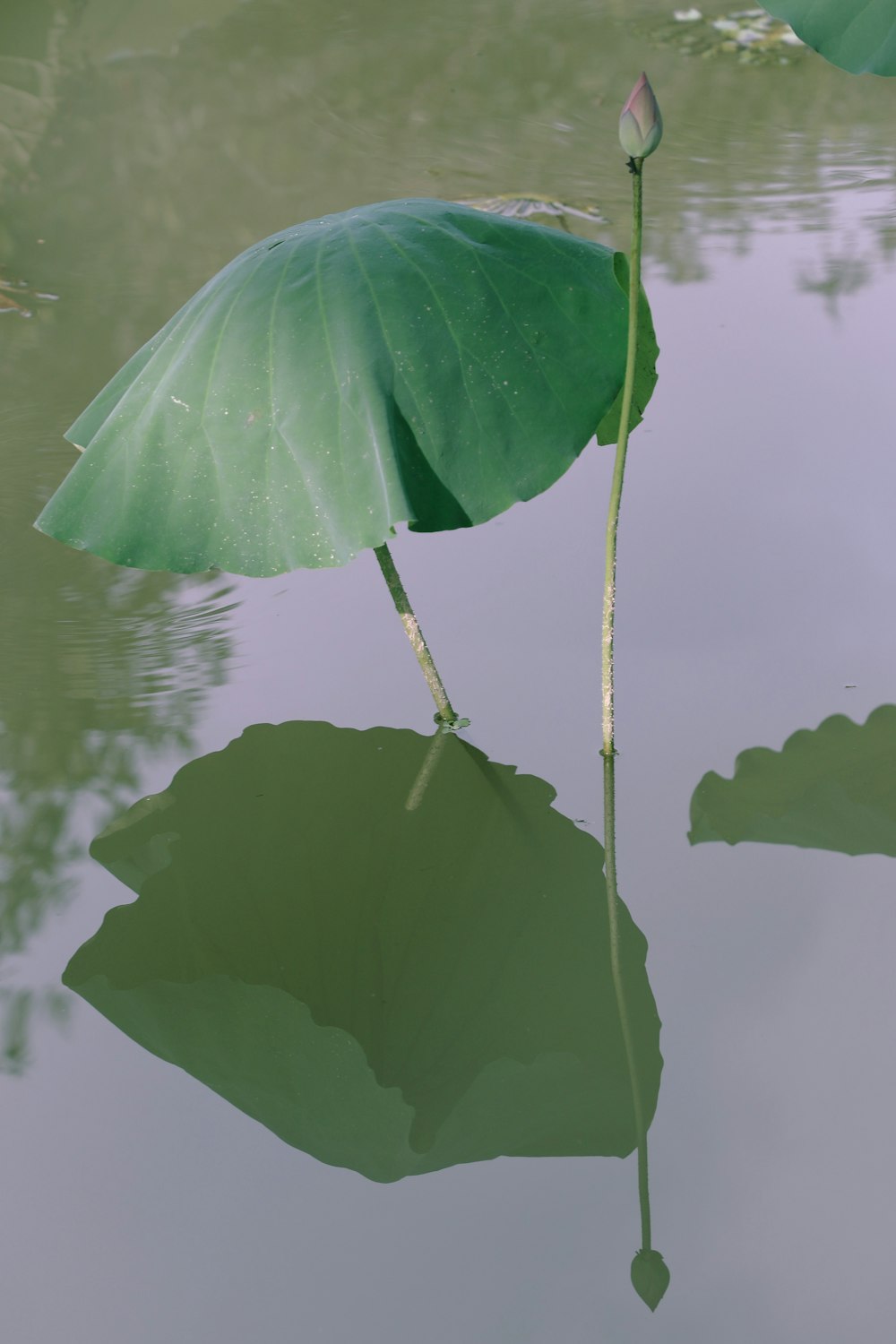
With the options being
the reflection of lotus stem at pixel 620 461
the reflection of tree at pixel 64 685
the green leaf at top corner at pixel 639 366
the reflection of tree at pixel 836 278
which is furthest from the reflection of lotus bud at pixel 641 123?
the reflection of tree at pixel 836 278

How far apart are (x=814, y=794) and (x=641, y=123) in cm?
65

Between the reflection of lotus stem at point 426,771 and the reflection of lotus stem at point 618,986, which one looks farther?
the reflection of lotus stem at point 426,771

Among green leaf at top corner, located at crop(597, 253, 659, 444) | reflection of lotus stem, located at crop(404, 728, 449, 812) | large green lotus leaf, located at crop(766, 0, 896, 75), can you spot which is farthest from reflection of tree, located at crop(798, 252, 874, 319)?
reflection of lotus stem, located at crop(404, 728, 449, 812)

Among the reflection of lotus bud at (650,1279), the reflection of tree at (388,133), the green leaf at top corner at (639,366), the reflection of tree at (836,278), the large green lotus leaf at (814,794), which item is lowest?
the large green lotus leaf at (814,794)

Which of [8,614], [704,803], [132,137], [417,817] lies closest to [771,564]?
[704,803]

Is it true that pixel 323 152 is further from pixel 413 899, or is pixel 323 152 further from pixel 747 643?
pixel 413 899

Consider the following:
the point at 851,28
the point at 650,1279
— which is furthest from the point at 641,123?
the point at 650,1279

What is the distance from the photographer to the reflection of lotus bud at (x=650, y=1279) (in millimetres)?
895

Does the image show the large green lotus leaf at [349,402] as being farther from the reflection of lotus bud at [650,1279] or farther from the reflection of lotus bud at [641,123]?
the reflection of lotus bud at [650,1279]

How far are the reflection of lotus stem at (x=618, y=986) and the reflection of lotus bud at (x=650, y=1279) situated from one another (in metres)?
0.03

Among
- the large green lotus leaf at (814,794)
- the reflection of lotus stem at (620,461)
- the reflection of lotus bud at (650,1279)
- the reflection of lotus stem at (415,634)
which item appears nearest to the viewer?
the reflection of lotus bud at (650,1279)

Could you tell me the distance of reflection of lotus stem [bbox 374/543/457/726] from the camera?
1.44m

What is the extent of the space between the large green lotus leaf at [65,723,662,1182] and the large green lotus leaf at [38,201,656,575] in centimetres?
27

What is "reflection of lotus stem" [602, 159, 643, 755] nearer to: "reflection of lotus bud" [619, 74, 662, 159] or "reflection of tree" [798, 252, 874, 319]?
"reflection of lotus bud" [619, 74, 662, 159]
